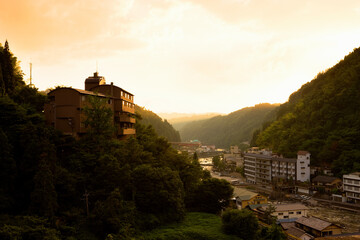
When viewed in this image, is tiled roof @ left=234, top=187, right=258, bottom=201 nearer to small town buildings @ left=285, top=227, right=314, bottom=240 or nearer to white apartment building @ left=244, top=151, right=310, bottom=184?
small town buildings @ left=285, top=227, right=314, bottom=240

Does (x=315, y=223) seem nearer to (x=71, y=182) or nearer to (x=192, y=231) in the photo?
(x=192, y=231)

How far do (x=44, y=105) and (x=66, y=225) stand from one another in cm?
1164

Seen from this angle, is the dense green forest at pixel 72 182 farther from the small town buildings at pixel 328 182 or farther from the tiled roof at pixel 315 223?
the small town buildings at pixel 328 182

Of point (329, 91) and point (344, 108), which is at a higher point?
point (329, 91)

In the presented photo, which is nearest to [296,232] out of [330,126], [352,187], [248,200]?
[248,200]

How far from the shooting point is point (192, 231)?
71.1ft

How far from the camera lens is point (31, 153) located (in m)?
16.2

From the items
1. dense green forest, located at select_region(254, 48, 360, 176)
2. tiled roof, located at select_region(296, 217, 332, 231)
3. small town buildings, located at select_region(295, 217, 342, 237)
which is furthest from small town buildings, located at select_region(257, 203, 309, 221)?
dense green forest, located at select_region(254, 48, 360, 176)

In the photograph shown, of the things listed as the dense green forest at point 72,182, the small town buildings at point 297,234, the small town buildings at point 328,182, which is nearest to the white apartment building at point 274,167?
the small town buildings at point 328,182

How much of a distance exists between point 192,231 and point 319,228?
14189 mm

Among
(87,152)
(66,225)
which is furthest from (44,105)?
(66,225)

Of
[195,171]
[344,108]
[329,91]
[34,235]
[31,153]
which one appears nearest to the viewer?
[34,235]

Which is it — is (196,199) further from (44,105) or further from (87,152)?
(44,105)

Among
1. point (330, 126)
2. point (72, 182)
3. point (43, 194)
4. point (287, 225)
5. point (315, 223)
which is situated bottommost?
point (287, 225)
